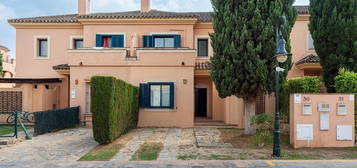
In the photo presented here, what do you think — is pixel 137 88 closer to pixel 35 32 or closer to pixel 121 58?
pixel 121 58

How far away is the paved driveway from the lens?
25.4ft

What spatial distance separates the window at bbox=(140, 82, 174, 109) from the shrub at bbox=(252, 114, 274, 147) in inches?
230

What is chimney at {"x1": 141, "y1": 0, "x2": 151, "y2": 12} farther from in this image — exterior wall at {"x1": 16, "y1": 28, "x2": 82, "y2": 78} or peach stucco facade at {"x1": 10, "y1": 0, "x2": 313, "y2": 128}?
exterior wall at {"x1": 16, "y1": 28, "x2": 82, "y2": 78}

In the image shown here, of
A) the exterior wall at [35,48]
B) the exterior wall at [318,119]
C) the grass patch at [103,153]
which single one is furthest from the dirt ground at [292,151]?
the exterior wall at [35,48]

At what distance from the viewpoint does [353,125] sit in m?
8.83

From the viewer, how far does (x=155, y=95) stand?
1427 centimetres

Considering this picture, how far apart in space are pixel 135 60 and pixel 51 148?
6.86 m

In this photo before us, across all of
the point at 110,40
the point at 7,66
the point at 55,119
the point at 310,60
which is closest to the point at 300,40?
the point at 310,60

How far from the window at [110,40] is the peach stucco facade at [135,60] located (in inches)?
10.7

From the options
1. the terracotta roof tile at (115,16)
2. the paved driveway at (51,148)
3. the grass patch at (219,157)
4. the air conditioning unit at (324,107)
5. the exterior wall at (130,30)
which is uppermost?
the terracotta roof tile at (115,16)

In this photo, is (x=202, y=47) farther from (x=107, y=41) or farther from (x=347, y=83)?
(x=347, y=83)

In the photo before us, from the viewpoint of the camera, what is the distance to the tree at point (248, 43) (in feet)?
31.4

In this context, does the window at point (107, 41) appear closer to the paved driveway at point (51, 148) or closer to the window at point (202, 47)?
the window at point (202, 47)

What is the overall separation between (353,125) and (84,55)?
13.2 m
